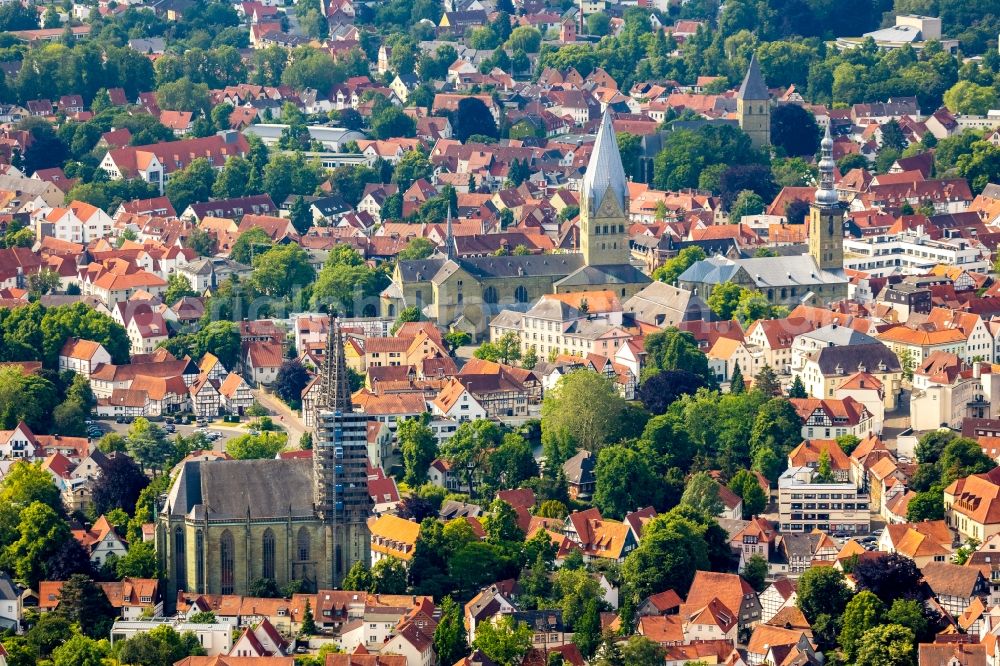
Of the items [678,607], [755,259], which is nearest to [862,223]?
[755,259]

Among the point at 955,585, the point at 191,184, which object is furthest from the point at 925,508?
the point at 191,184

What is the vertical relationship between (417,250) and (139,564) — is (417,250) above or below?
above

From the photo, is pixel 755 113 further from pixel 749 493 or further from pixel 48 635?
pixel 48 635

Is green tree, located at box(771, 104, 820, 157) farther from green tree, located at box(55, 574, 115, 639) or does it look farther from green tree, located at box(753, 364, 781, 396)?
green tree, located at box(55, 574, 115, 639)

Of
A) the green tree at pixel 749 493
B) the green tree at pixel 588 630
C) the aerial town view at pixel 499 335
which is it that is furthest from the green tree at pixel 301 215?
the green tree at pixel 588 630

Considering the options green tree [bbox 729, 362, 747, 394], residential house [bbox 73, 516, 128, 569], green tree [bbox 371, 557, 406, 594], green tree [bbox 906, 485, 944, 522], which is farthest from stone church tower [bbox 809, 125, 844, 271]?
residential house [bbox 73, 516, 128, 569]

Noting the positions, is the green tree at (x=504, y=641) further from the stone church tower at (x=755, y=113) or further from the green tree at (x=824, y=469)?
the stone church tower at (x=755, y=113)
